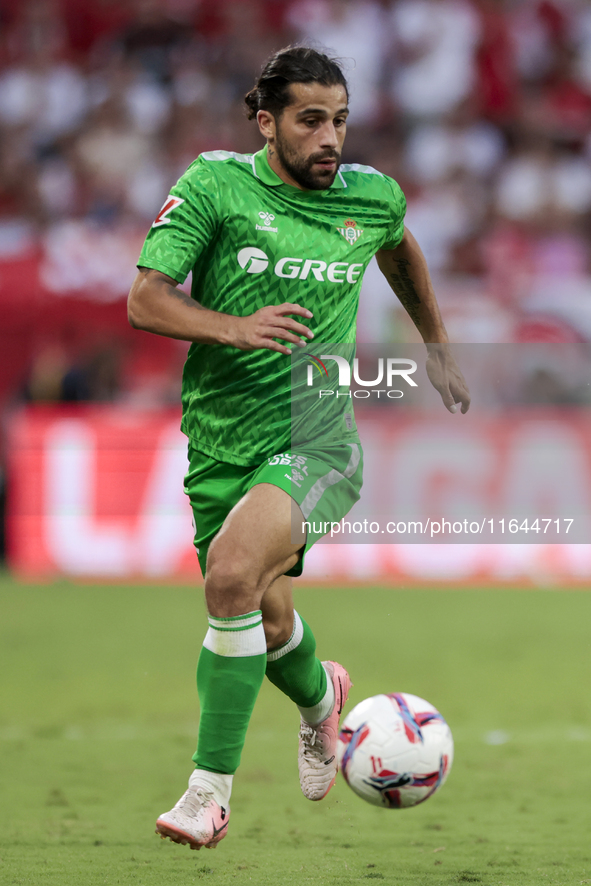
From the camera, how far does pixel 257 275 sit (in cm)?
368

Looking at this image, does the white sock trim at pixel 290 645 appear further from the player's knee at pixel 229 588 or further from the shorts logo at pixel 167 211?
the shorts logo at pixel 167 211

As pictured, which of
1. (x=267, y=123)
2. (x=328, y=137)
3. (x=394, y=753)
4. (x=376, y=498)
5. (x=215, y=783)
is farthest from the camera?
(x=376, y=498)

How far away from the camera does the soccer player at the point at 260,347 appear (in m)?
3.39

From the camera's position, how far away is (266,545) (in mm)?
3422

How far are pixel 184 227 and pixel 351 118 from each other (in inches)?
407

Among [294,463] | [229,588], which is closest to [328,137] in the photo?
[294,463]


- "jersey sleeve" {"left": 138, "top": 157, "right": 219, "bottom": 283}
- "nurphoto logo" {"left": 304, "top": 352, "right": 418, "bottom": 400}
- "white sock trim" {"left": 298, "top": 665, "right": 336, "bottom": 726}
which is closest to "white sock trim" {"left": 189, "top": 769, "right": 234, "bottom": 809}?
"white sock trim" {"left": 298, "top": 665, "right": 336, "bottom": 726}

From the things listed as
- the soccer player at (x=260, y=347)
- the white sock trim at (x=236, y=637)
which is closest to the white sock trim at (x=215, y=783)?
the soccer player at (x=260, y=347)

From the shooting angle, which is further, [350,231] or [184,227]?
[350,231]

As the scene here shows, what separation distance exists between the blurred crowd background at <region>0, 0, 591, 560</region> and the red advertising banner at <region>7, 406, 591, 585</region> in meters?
1.13

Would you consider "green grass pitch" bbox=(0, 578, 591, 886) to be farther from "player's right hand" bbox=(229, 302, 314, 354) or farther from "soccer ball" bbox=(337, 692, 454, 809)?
"player's right hand" bbox=(229, 302, 314, 354)

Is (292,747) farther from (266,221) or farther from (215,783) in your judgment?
(266,221)

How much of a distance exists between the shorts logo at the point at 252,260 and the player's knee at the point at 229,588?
93 centimetres

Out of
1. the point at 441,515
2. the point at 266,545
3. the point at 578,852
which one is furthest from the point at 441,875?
the point at 441,515
